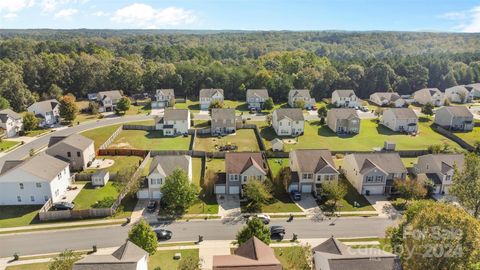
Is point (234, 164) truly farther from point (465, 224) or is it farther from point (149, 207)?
point (465, 224)

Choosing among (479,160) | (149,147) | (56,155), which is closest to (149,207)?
(56,155)

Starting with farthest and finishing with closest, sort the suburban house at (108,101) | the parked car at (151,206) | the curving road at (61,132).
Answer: the suburban house at (108,101) → the curving road at (61,132) → the parked car at (151,206)

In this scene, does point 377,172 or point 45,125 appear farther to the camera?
point 45,125

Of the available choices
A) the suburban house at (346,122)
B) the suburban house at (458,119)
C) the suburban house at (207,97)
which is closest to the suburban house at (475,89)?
the suburban house at (458,119)

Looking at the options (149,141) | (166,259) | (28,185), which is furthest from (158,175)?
(149,141)

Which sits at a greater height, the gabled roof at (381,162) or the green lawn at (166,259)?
the gabled roof at (381,162)

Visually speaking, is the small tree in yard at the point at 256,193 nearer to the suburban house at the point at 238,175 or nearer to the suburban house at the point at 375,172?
the suburban house at the point at 238,175
